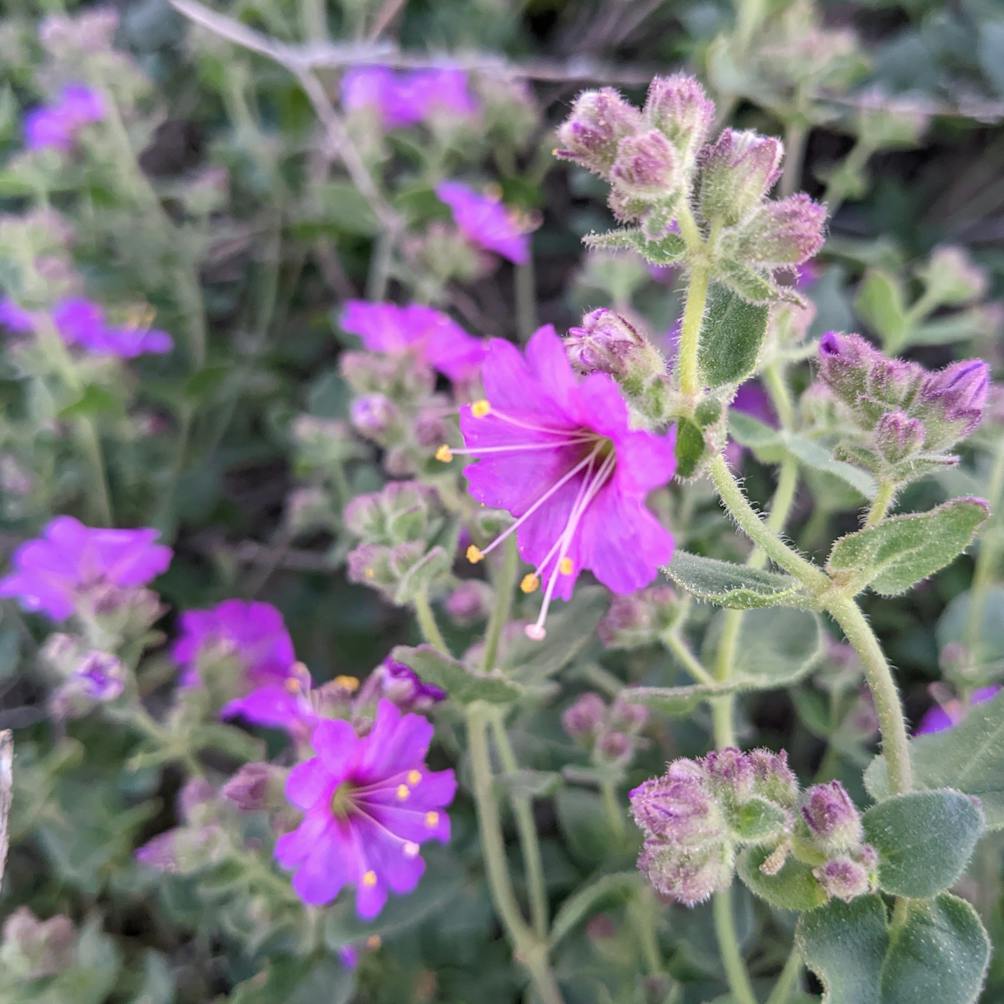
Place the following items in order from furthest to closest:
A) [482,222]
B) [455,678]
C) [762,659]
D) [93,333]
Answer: [93,333] < [482,222] < [762,659] < [455,678]

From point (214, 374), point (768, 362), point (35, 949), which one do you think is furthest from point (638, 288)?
point (35, 949)

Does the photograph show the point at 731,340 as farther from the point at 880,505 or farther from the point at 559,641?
the point at 559,641

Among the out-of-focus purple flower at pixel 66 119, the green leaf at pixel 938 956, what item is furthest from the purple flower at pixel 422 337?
the out-of-focus purple flower at pixel 66 119

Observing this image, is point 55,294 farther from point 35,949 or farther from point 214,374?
point 35,949

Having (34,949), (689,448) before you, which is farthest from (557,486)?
(34,949)

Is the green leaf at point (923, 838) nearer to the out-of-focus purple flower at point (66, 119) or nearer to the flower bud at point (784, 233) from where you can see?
the flower bud at point (784, 233)
